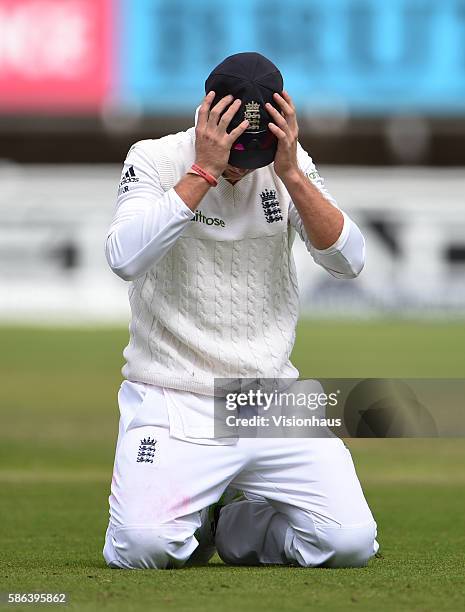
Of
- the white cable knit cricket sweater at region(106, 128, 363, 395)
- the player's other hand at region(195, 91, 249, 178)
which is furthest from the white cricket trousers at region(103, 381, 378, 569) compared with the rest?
the player's other hand at region(195, 91, 249, 178)

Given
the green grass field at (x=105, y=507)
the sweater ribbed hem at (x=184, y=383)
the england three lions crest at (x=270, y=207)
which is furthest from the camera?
the england three lions crest at (x=270, y=207)

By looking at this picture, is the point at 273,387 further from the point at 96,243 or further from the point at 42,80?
the point at 42,80

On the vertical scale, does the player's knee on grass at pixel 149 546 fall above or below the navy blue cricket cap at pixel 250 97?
below

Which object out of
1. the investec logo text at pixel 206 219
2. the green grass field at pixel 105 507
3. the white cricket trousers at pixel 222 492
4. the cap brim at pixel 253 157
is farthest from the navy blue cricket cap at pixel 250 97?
the green grass field at pixel 105 507

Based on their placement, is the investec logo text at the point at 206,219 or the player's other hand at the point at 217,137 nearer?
the player's other hand at the point at 217,137

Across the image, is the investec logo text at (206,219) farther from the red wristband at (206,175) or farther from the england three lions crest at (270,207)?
the red wristband at (206,175)

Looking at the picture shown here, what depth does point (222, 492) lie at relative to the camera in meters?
5.24

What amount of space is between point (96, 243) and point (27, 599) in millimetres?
18187

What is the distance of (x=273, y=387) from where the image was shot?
5.38 meters

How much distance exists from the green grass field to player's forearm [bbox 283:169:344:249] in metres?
1.21

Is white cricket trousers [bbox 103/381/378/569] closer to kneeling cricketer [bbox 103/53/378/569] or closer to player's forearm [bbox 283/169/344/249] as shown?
kneeling cricketer [bbox 103/53/378/569]

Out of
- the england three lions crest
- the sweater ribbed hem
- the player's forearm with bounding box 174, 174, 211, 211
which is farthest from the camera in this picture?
the england three lions crest

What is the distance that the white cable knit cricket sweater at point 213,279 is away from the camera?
5.27 metres

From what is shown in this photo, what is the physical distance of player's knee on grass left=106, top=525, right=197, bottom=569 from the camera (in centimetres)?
502
